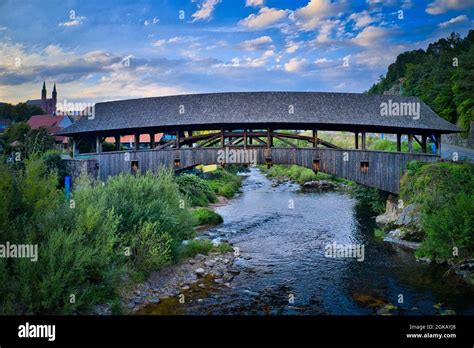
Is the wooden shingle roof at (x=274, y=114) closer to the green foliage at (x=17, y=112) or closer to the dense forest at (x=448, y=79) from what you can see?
the dense forest at (x=448, y=79)

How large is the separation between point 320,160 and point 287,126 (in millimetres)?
2309

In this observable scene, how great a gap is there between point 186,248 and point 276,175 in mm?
28162

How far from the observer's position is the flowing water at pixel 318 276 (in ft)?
33.1

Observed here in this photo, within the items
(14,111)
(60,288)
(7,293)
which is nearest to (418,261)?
(60,288)

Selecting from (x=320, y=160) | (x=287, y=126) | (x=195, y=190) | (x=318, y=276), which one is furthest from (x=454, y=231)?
(x=195, y=190)

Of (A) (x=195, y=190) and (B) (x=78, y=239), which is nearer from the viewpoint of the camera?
(B) (x=78, y=239)

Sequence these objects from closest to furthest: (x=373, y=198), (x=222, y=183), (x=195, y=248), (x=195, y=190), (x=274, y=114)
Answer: (x=195, y=248) < (x=274, y=114) < (x=373, y=198) < (x=195, y=190) < (x=222, y=183)

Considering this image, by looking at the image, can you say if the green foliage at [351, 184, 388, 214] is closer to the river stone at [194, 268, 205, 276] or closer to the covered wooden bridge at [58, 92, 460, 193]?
the covered wooden bridge at [58, 92, 460, 193]

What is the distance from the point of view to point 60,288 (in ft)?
26.7

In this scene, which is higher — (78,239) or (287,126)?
(287,126)

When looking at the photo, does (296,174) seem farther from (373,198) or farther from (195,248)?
(195,248)

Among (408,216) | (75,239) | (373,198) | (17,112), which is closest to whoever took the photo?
(75,239)

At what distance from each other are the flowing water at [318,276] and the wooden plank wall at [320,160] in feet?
7.93

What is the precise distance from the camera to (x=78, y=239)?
28.7ft
